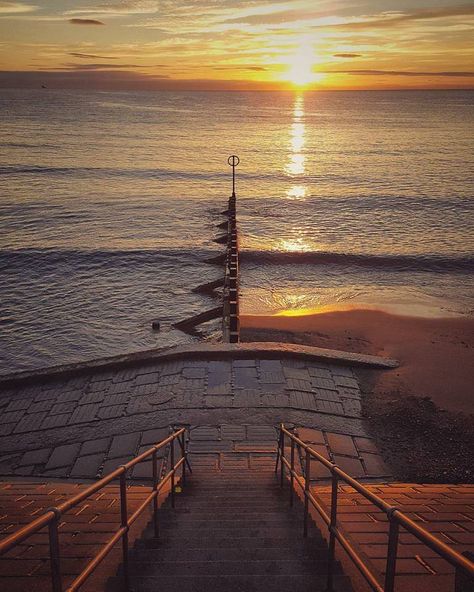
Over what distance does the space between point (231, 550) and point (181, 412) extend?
564 cm

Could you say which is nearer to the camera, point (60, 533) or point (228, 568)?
point (228, 568)

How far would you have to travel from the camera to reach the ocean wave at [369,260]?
91.2ft

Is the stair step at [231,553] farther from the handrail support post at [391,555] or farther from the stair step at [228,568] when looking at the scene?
the handrail support post at [391,555]

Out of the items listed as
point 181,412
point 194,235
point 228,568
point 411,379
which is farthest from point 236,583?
point 194,235

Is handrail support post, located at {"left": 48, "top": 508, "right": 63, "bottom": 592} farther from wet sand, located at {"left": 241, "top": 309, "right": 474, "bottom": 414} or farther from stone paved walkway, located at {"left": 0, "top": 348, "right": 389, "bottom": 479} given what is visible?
wet sand, located at {"left": 241, "top": 309, "right": 474, "bottom": 414}

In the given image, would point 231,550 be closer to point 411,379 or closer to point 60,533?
point 60,533

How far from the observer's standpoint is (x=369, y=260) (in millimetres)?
29188

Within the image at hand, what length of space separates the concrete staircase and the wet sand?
20.7ft

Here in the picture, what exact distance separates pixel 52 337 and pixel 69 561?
51.2ft

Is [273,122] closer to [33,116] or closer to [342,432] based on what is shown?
[33,116]

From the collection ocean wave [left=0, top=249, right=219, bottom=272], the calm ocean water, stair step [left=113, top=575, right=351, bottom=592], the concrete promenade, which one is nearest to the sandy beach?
the concrete promenade

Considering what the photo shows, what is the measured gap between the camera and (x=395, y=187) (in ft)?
166

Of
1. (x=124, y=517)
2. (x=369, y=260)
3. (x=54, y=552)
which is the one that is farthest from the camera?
(x=369, y=260)

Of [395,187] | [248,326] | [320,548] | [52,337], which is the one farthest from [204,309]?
[395,187]
